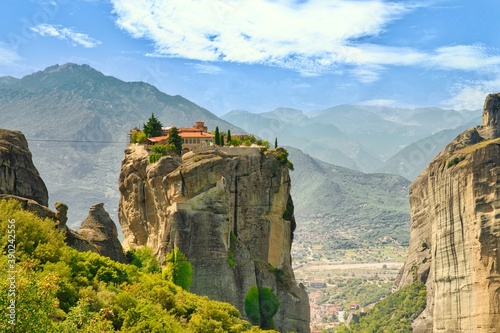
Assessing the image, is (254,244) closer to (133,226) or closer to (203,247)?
(203,247)

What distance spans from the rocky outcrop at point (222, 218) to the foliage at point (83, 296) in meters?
7.87

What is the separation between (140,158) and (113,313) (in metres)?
33.9

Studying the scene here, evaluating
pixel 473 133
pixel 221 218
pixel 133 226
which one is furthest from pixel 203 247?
pixel 473 133

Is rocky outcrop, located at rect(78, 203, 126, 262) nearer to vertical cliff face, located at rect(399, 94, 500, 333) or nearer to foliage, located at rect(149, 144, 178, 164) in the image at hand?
foliage, located at rect(149, 144, 178, 164)

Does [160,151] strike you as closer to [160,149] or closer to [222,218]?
[160,149]

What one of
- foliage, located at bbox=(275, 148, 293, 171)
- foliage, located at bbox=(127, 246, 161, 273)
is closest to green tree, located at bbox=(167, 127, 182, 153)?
foliage, located at bbox=(275, 148, 293, 171)

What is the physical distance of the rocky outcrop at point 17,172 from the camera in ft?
152

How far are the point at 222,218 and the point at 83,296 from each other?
23.8 meters

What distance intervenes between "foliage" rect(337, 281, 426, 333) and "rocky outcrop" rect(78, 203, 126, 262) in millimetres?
63415

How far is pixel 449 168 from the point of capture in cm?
7644

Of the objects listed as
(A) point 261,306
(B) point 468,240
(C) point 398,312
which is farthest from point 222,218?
(C) point 398,312

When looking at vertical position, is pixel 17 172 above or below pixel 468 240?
above

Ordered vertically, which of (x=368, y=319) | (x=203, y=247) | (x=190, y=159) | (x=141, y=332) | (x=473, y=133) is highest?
(x=473, y=133)

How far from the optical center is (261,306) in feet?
191
